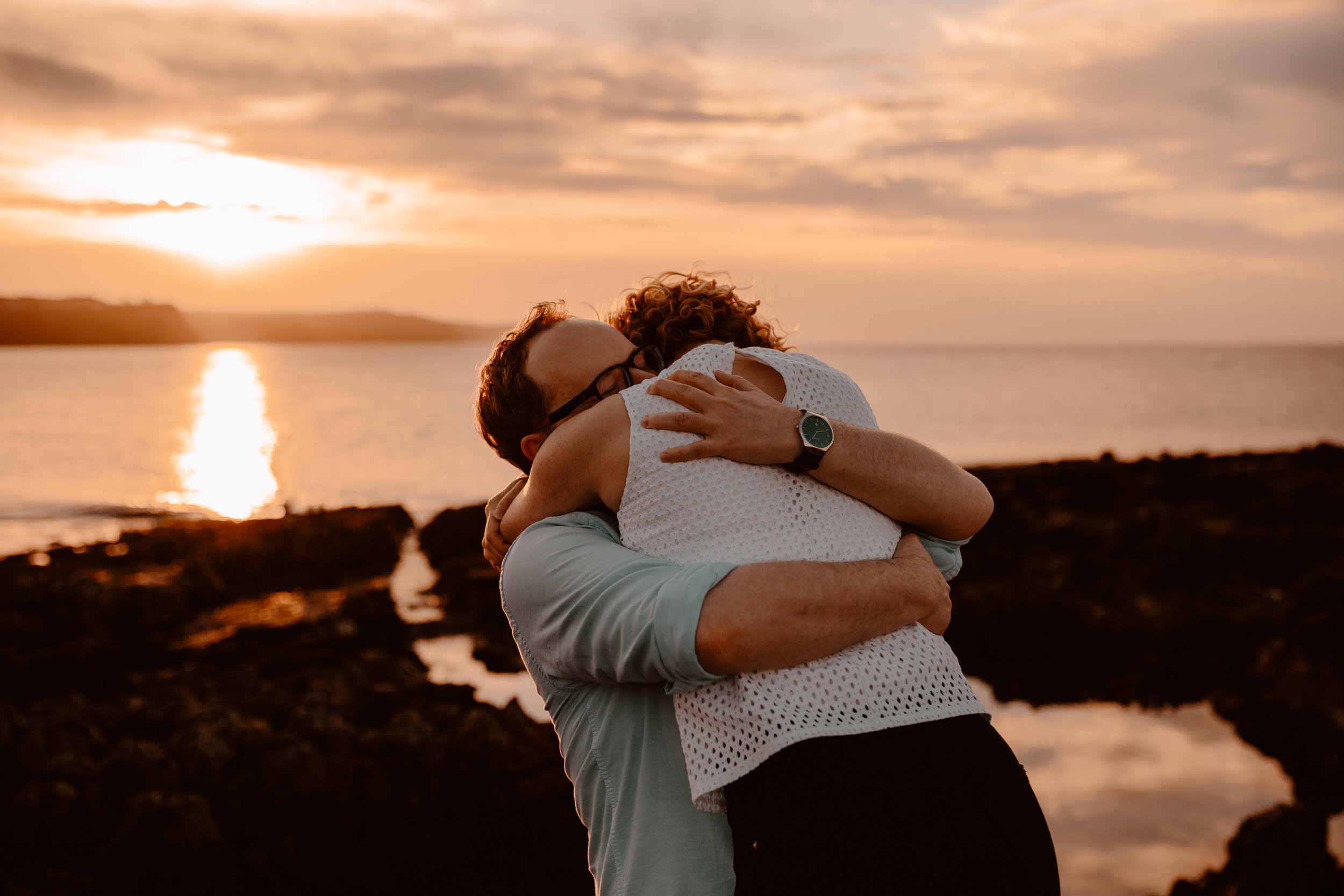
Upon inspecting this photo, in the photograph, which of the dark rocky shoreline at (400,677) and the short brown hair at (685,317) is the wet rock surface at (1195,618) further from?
the short brown hair at (685,317)

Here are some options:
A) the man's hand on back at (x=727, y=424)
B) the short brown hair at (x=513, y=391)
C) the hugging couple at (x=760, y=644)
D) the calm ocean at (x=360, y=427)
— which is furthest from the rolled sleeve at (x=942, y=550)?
the calm ocean at (x=360, y=427)

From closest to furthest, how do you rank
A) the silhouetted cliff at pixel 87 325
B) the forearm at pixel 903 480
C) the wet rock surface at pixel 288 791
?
the forearm at pixel 903 480, the wet rock surface at pixel 288 791, the silhouetted cliff at pixel 87 325

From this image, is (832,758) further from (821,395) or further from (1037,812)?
(821,395)

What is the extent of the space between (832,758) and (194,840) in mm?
5684

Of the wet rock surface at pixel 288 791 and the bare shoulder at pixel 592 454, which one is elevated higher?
the bare shoulder at pixel 592 454

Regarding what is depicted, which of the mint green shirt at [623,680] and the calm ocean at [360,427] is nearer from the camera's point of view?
the mint green shirt at [623,680]

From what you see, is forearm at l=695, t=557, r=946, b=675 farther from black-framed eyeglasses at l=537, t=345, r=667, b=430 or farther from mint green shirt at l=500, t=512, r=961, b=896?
black-framed eyeglasses at l=537, t=345, r=667, b=430

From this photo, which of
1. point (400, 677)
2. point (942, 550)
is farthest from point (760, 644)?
point (400, 677)

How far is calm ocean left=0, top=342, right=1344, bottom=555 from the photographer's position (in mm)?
30828

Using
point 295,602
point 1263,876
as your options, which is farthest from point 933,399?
point 1263,876

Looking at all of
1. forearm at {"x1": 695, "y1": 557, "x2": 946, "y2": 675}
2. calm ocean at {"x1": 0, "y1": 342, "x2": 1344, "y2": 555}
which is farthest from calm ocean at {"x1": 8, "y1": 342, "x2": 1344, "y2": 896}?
forearm at {"x1": 695, "y1": 557, "x2": 946, "y2": 675}

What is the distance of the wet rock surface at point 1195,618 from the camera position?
25.4ft

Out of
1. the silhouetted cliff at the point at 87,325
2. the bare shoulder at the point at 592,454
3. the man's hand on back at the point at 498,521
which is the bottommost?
the silhouetted cliff at the point at 87,325

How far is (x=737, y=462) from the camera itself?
1.83 m
